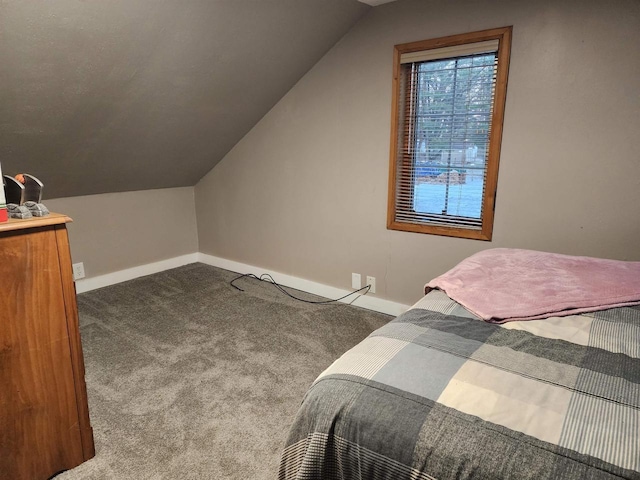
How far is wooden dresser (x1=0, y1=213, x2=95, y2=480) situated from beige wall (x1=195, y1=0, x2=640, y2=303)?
1.97 meters

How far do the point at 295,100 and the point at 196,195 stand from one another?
5.22 ft

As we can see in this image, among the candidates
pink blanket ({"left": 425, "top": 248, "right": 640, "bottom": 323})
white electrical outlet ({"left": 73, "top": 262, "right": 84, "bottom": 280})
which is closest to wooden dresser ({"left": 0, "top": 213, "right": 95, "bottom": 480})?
pink blanket ({"left": 425, "top": 248, "right": 640, "bottom": 323})

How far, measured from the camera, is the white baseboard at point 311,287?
3037 millimetres

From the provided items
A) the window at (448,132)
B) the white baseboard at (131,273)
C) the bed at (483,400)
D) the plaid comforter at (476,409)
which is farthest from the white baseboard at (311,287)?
the plaid comforter at (476,409)

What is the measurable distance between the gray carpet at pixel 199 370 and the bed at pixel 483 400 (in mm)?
812

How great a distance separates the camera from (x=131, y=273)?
12.5 feet

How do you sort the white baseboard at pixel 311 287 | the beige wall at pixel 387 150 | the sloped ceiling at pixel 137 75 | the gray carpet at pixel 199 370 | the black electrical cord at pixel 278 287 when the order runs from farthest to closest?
the black electrical cord at pixel 278 287 → the white baseboard at pixel 311 287 → the beige wall at pixel 387 150 → the sloped ceiling at pixel 137 75 → the gray carpet at pixel 199 370

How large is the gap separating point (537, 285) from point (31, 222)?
1829 mm

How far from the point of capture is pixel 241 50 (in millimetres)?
2564

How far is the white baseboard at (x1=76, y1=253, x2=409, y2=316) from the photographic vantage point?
3079 millimetres

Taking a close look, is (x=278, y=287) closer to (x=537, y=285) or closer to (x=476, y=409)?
(x=537, y=285)

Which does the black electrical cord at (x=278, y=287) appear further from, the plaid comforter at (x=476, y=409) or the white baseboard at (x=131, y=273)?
the plaid comforter at (x=476, y=409)

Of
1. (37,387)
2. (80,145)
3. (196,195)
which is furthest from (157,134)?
(37,387)

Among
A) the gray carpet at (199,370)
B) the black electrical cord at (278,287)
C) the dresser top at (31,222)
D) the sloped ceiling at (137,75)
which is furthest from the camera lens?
the black electrical cord at (278,287)
